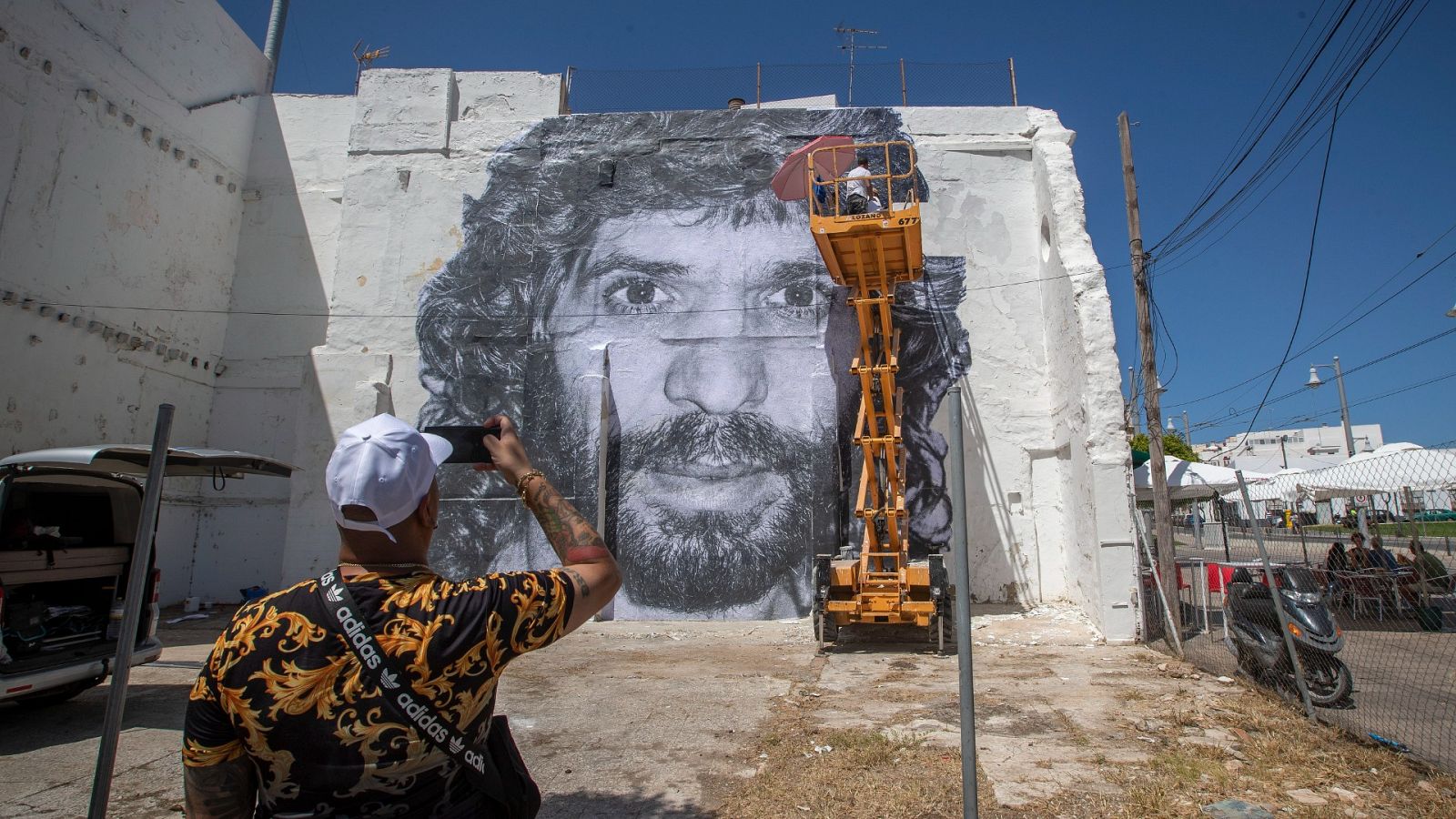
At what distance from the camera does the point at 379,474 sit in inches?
69.4

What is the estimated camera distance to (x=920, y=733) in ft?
18.7

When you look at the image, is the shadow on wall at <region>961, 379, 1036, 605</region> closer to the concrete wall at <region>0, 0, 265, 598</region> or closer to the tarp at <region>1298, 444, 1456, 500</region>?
the tarp at <region>1298, 444, 1456, 500</region>

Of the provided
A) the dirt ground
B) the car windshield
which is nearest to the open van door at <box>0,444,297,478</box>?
the dirt ground

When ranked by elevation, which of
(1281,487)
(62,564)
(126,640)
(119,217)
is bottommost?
(126,640)

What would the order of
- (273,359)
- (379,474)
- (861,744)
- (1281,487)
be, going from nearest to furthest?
(379,474) → (861,744) → (273,359) → (1281,487)

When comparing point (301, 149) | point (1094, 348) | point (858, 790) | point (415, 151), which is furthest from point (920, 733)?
point (301, 149)

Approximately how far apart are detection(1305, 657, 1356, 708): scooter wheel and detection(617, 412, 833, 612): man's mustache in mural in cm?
720

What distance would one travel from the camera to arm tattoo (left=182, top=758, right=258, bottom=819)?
5.46ft

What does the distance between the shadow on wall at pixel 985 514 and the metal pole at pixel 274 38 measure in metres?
16.1

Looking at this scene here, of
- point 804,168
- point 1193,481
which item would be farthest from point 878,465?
point 804,168

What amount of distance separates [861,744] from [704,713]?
1.59m

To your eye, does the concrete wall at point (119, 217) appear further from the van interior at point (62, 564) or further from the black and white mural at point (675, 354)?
the van interior at point (62, 564)

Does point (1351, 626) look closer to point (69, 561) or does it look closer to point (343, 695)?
point (343, 695)

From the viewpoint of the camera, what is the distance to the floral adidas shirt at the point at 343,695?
160cm
